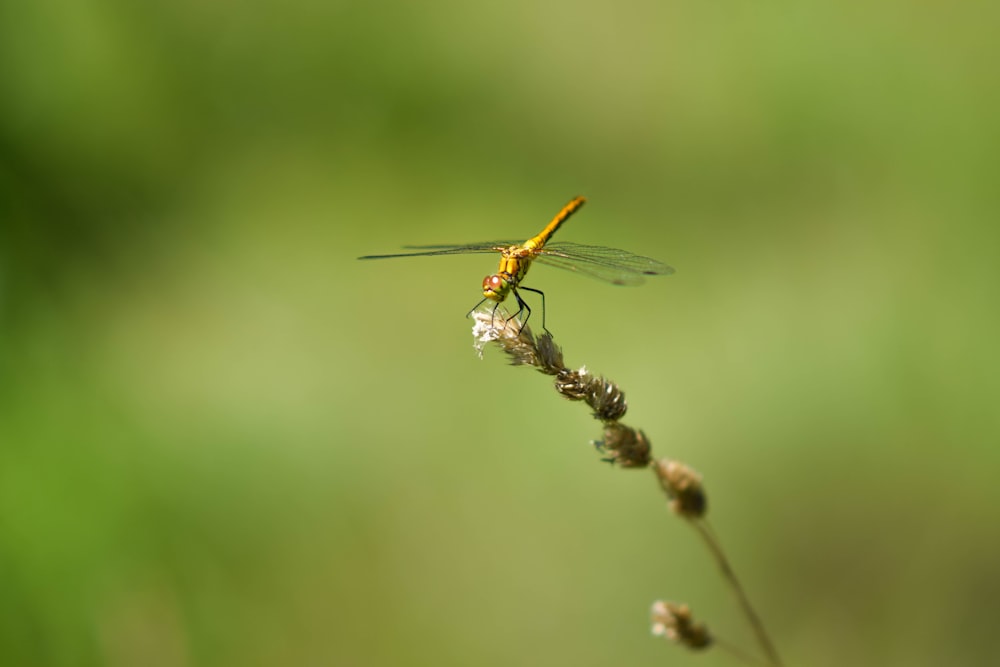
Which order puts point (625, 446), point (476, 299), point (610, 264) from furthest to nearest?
1. point (476, 299)
2. point (610, 264)
3. point (625, 446)

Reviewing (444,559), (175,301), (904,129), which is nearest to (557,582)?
(444,559)

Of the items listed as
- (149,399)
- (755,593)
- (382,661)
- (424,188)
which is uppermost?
(424,188)

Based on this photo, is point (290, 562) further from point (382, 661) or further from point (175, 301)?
point (175, 301)

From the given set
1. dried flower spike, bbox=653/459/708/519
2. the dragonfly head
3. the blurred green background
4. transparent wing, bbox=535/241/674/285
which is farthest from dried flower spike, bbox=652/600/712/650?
the blurred green background

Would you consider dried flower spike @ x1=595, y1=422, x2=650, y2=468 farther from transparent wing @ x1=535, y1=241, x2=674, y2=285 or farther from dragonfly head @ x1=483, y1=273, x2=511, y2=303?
dragonfly head @ x1=483, y1=273, x2=511, y2=303

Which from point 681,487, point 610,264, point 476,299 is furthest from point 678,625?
point 476,299

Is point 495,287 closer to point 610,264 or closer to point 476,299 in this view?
point 610,264
